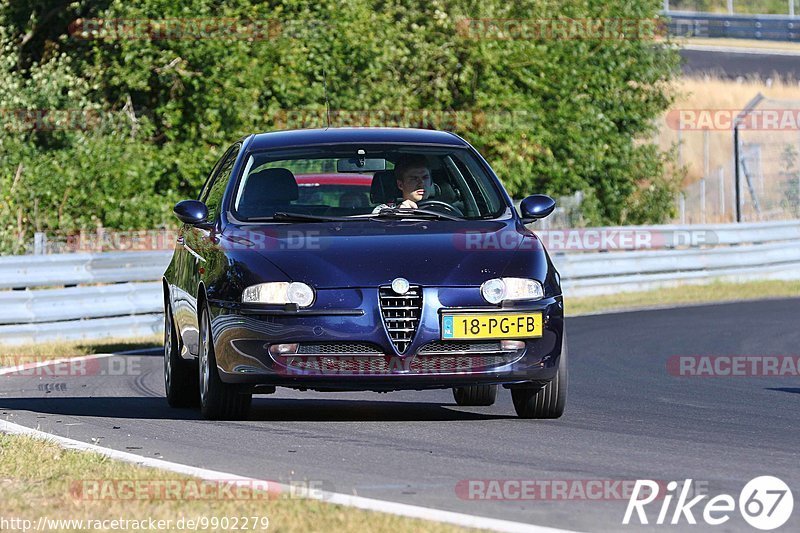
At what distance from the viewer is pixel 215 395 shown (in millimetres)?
9281

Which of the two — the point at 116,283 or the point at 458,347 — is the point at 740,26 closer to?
the point at 116,283

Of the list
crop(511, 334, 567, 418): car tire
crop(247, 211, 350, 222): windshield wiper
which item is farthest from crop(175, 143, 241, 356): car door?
crop(511, 334, 567, 418): car tire

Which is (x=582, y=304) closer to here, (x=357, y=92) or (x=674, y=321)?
(x=674, y=321)

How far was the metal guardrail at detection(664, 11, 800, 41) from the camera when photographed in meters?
57.7

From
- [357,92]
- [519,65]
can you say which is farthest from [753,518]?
[519,65]

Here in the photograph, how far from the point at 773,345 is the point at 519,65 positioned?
1426 centimetres

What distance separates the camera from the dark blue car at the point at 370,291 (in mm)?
8602

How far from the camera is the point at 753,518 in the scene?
5.96 m

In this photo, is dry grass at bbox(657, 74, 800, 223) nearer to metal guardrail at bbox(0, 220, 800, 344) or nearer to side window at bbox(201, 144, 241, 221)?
metal guardrail at bbox(0, 220, 800, 344)

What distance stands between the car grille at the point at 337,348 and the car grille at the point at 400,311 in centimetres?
12

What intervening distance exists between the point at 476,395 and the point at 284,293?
230 cm

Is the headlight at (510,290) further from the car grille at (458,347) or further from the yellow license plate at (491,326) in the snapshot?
the car grille at (458,347)

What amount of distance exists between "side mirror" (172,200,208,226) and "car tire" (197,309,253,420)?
627 millimetres

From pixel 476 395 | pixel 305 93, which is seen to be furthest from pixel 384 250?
pixel 305 93
